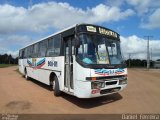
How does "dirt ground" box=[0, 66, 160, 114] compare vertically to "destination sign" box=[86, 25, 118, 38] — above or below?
below

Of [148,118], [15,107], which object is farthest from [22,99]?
[148,118]

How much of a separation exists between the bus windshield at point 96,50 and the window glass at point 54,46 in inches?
97.5

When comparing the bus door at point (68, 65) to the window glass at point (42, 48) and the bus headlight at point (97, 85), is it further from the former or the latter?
the window glass at point (42, 48)

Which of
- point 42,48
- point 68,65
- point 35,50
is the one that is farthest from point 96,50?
point 35,50

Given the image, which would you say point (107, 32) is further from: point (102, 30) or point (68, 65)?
point (68, 65)

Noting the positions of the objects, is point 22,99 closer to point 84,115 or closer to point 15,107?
point 15,107

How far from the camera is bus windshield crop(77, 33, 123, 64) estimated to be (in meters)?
8.29

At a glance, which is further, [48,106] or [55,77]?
[55,77]

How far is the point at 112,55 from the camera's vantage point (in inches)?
361

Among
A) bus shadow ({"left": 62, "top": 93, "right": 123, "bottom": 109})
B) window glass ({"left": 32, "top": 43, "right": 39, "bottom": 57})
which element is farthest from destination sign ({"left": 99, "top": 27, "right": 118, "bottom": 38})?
window glass ({"left": 32, "top": 43, "right": 39, "bottom": 57})

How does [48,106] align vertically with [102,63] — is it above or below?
below

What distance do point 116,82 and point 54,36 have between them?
435 centimetres

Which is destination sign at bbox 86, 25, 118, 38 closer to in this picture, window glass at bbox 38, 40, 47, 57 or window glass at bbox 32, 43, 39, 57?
window glass at bbox 38, 40, 47, 57

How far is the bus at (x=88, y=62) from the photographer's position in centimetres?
807
